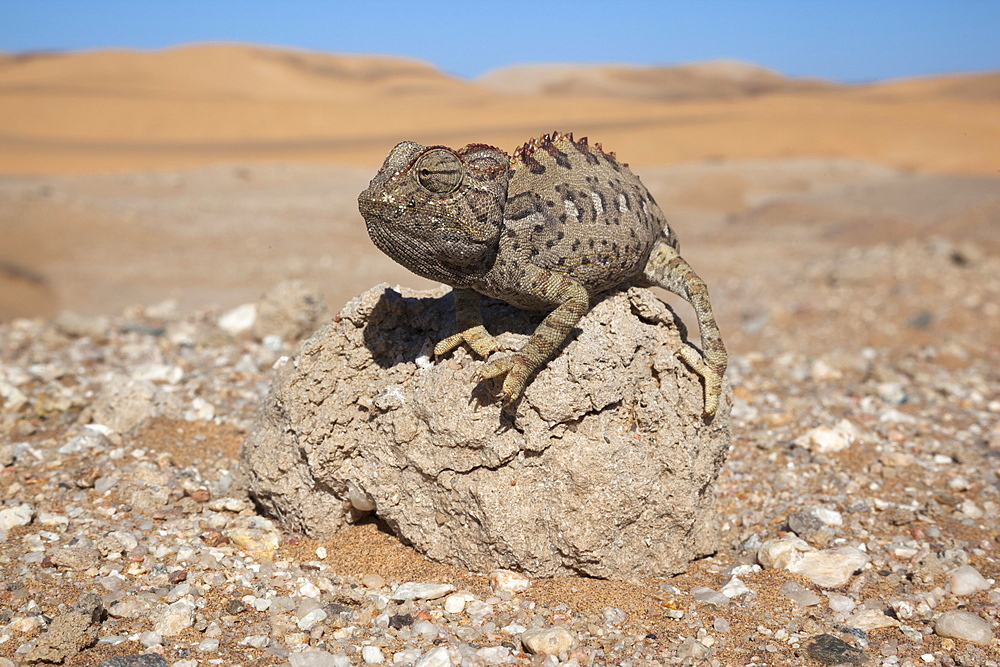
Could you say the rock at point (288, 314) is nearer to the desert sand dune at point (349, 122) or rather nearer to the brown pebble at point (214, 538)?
the brown pebble at point (214, 538)

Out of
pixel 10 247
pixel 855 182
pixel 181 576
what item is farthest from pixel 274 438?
pixel 855 182

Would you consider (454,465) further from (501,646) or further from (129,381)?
(129,381)

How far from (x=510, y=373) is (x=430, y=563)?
126 cm

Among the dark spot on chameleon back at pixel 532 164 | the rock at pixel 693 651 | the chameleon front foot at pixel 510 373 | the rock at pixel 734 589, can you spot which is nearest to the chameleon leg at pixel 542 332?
the chameleon front foot at pixel 510 373

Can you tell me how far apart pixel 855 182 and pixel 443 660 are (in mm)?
29174

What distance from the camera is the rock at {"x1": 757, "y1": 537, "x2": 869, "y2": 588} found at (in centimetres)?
445

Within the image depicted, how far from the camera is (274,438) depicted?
477 cm

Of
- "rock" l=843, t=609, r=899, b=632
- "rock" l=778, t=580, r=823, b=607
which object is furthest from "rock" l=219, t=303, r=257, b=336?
"rock" l=843, t=609, r=899, b=632

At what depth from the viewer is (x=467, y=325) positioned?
169 inches

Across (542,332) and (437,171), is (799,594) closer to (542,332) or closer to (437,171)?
(542,332)

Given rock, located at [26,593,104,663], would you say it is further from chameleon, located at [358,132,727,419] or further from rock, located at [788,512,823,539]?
rock, located at [788,512,823,539]

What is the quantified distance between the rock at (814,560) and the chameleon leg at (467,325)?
199 cm

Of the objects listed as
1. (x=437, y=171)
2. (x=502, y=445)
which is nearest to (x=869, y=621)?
(x=502, y=445)

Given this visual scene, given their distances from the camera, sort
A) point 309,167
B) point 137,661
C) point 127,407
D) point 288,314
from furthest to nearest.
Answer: point 309,167 → point 288,314 → point 127,407 → point 137,661
